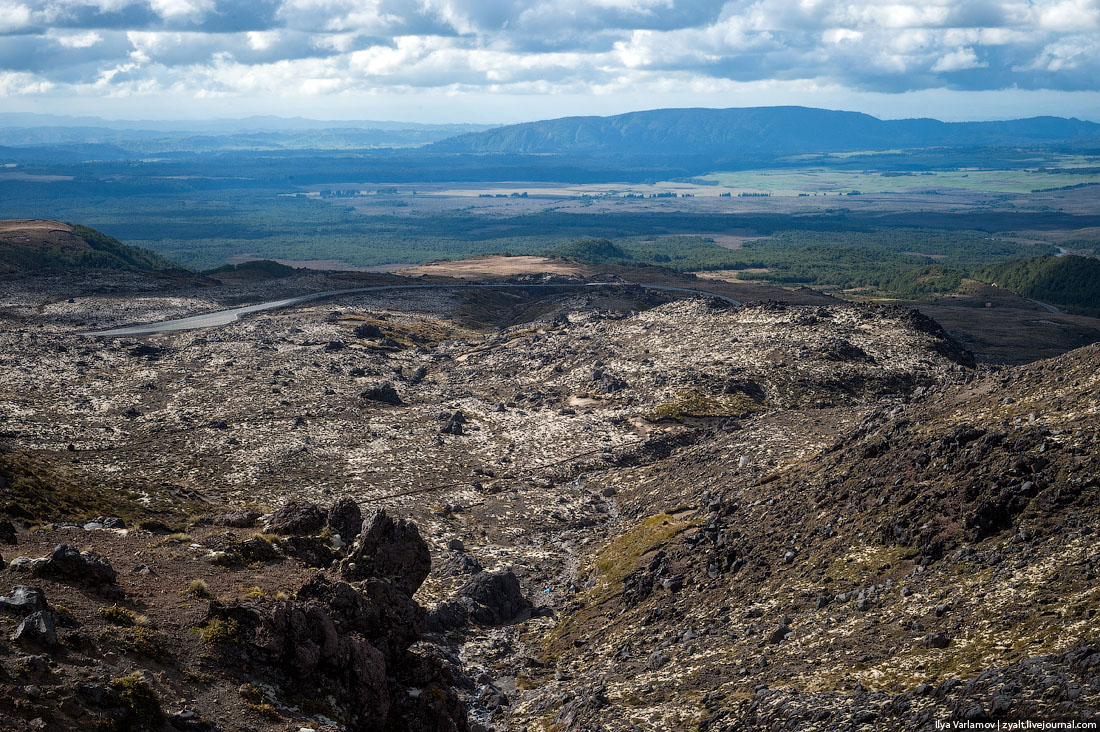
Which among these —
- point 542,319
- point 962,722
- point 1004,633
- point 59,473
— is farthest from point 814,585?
point 542,319

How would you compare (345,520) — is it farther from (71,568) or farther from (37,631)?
(37,631)

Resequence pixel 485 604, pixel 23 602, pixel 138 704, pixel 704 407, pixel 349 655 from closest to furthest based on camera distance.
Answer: pixel 138 704, pixel 23 602, pixel 349 655, pixel 485 604, pixel 704 407

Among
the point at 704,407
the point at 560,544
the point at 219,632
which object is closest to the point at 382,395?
the point at 704,407

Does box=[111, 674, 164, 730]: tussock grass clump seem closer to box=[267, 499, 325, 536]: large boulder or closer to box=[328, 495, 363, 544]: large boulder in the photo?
box=[267, 499, 325, 536]: large boulder

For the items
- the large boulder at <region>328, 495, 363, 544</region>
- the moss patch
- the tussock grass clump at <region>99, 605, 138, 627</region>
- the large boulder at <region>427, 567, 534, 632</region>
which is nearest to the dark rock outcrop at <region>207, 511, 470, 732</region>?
the tussock grass clump at <region>99, 605, 138, 627</region>

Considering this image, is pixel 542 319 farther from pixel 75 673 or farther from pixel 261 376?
pixel 75 673

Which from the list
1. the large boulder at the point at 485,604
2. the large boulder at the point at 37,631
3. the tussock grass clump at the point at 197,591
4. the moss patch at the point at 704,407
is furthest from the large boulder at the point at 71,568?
the moss patch at the point at 704,407
